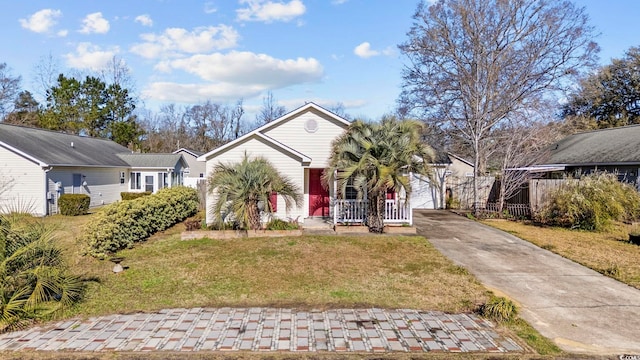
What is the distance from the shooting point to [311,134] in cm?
1562

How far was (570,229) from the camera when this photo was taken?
1432 centimetres

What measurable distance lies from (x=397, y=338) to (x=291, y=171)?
377 inches

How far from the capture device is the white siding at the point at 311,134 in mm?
15555

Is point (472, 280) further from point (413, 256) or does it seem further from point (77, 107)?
point (77, 107)

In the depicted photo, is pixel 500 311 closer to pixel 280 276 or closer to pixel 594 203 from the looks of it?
pixel 280 276

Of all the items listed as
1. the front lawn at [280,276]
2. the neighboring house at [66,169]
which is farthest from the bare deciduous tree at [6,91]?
the front lawn at [280,276]

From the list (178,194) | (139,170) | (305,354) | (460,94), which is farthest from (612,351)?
(139,170)

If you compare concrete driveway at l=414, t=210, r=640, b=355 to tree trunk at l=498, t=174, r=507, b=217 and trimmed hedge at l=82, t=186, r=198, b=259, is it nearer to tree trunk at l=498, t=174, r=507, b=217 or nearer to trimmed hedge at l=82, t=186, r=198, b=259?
tree trunk at l=498, t=174, r=507, b=217

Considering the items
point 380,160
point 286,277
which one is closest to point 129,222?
point 286,277

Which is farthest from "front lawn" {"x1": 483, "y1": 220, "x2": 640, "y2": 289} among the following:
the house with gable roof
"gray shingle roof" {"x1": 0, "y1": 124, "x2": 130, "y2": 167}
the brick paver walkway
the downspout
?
"gray shingle roof" {"x1": 0, "y1": 124, "x2": 130, "y2": 167}

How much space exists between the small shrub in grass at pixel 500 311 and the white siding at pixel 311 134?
10.2 metres

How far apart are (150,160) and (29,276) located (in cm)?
2268

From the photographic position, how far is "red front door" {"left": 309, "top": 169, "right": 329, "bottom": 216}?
52.2 feet

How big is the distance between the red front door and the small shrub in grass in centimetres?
1020
